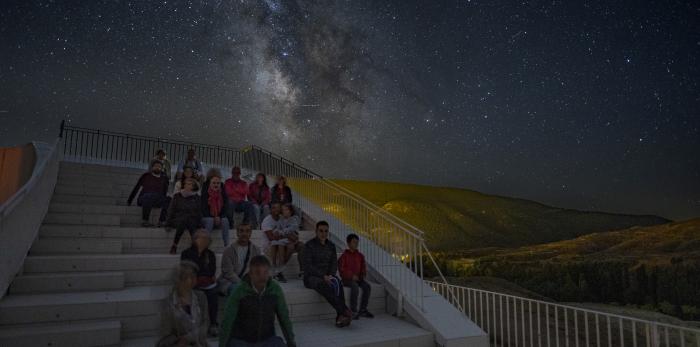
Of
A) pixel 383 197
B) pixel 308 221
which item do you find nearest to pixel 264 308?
pixel 308 221

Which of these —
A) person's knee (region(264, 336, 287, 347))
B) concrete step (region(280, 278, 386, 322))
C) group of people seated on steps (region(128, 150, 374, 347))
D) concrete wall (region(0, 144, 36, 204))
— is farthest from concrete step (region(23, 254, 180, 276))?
concrete wall (region(0, 144, 36, 204))

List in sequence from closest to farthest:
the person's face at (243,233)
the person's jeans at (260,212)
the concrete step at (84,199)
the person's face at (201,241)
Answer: the person's face at (201,241) → the person's face at (243,233) → the concrete step at (84,199) → the person's jeans at (260,212)

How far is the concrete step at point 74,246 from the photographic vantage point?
18.5 ft

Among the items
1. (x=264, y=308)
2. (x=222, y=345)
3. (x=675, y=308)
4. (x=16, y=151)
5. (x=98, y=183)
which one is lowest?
(x=675, y=308)

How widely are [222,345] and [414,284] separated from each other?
3686 mm

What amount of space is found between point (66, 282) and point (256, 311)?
2602mm

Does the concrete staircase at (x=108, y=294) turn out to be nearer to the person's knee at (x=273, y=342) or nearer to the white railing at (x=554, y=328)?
the person's knee at (x=273, y=342)

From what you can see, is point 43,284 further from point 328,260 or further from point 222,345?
point 328,260

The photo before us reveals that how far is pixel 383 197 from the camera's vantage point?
29.8 metres

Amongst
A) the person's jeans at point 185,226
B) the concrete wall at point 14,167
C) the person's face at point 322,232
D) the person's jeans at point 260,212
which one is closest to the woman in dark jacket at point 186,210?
the person's jeans at point 185,226

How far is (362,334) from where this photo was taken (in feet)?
17.0

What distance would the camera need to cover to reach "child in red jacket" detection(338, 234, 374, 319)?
19.7 ft

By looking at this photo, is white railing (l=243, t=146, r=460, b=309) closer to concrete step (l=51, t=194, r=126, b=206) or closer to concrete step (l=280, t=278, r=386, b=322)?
concrete step (l=280, t=278, r=386, b=322)

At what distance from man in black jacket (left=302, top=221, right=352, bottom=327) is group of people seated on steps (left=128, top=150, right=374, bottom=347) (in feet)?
0.04
